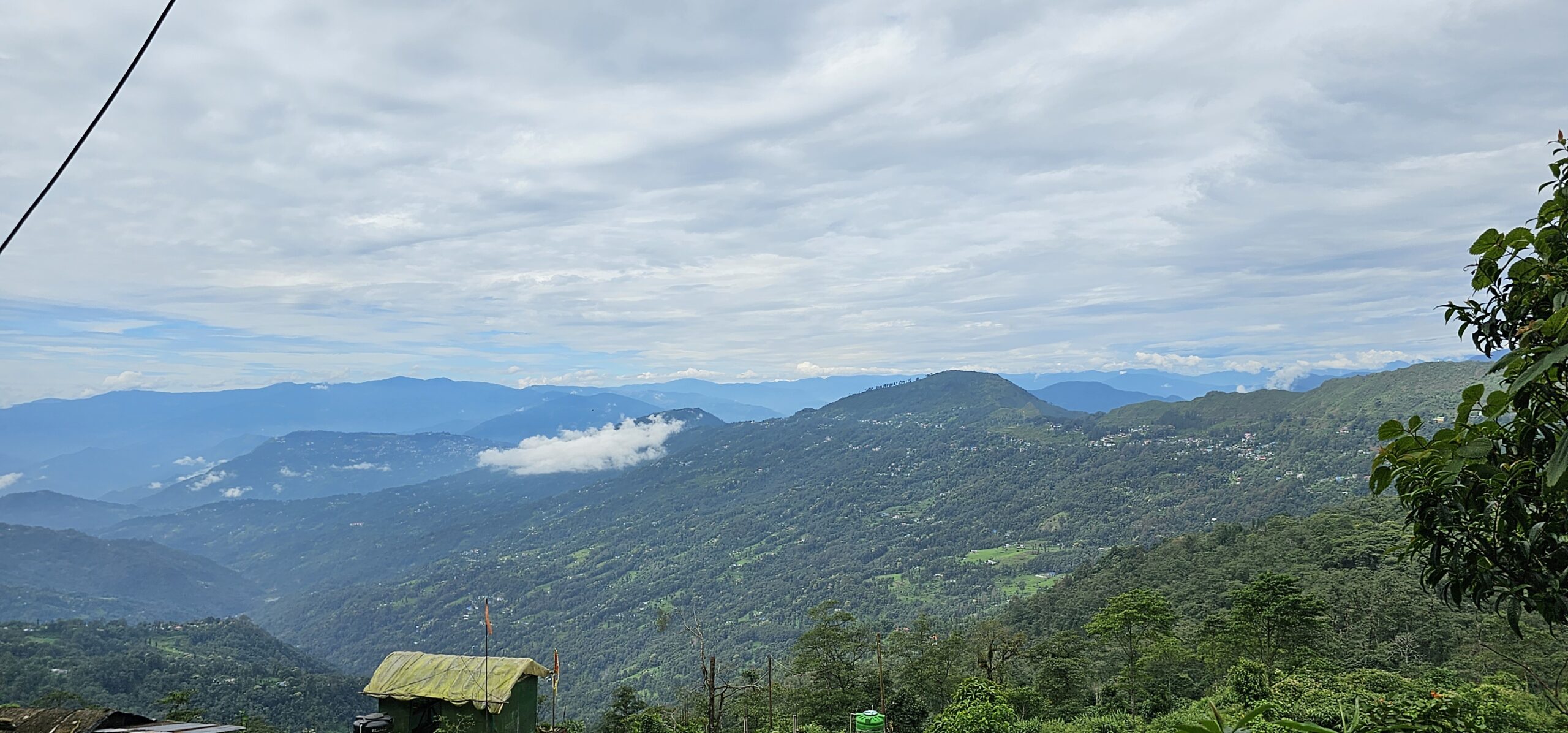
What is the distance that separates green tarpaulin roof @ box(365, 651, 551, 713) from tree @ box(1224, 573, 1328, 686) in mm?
20476

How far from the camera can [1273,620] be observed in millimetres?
21766

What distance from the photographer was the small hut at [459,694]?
14234 millimetres

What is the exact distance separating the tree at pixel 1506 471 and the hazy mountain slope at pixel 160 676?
57968mm

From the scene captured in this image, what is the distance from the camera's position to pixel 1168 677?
2797 cm

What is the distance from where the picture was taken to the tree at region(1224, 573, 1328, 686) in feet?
70.5

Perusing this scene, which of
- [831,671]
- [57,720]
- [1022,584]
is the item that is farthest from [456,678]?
[1022,584]

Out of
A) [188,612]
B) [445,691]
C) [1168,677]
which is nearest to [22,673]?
[445,691]

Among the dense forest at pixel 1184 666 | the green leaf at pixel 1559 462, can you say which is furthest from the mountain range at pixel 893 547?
the green leaf at pixel 1559 462

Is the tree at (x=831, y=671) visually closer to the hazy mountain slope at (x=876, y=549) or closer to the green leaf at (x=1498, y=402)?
the green leaf at (x=1498, y=402)

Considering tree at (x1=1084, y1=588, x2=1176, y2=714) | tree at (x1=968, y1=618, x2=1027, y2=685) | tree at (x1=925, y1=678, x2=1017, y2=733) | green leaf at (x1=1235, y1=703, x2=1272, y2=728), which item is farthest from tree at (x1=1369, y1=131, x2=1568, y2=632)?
tree at (x1=968, y1=618, x2=1027, y2=685)

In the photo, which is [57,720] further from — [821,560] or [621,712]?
[821,560]

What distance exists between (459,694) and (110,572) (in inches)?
9763

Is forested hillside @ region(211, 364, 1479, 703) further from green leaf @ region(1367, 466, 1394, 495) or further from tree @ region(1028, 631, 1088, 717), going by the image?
green leaf @ region(1367, 466, 1394, 495)

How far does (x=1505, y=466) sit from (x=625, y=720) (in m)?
27.8
